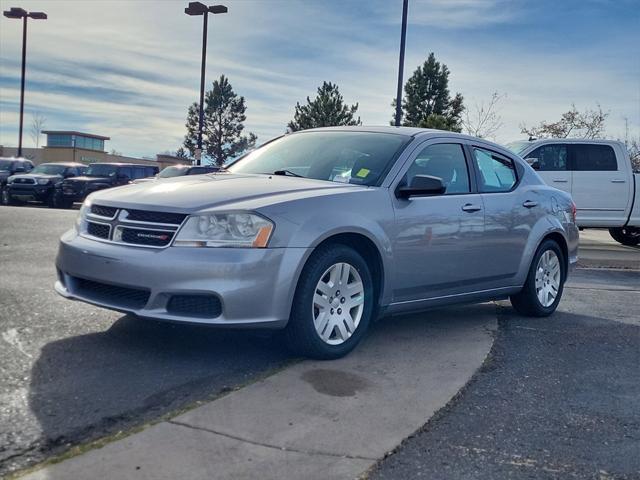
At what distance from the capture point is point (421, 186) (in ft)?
17.2

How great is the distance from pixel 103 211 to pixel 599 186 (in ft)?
38.3

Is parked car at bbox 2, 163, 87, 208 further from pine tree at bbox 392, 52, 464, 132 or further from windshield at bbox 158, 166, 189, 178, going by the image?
pine tree at bbox 392, 52, 464, 132

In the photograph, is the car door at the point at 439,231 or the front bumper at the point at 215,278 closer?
the front bumper at the point at 215,278

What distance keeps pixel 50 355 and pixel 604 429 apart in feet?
10.5

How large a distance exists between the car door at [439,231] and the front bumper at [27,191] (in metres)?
21.2

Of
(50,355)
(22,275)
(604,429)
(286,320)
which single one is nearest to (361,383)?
(286,320)

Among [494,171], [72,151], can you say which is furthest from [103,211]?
[72,151]

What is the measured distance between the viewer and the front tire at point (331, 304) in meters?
4.59

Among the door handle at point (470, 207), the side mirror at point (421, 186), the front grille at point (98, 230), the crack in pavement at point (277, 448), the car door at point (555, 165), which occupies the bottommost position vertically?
the crack in pavement at point (277, 448)

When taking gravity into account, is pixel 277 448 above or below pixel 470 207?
below

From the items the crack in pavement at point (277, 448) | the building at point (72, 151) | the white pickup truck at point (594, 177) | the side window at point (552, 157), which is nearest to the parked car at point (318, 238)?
the crack in pavement at point (277, 448)

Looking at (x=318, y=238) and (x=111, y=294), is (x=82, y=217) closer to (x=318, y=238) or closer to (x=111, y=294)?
(x=111, y=294)

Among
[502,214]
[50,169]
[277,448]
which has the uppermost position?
[50,169]

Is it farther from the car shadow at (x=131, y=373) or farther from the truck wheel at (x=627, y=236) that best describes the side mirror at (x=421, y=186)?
the truck wheel at (x=627, y=236)
